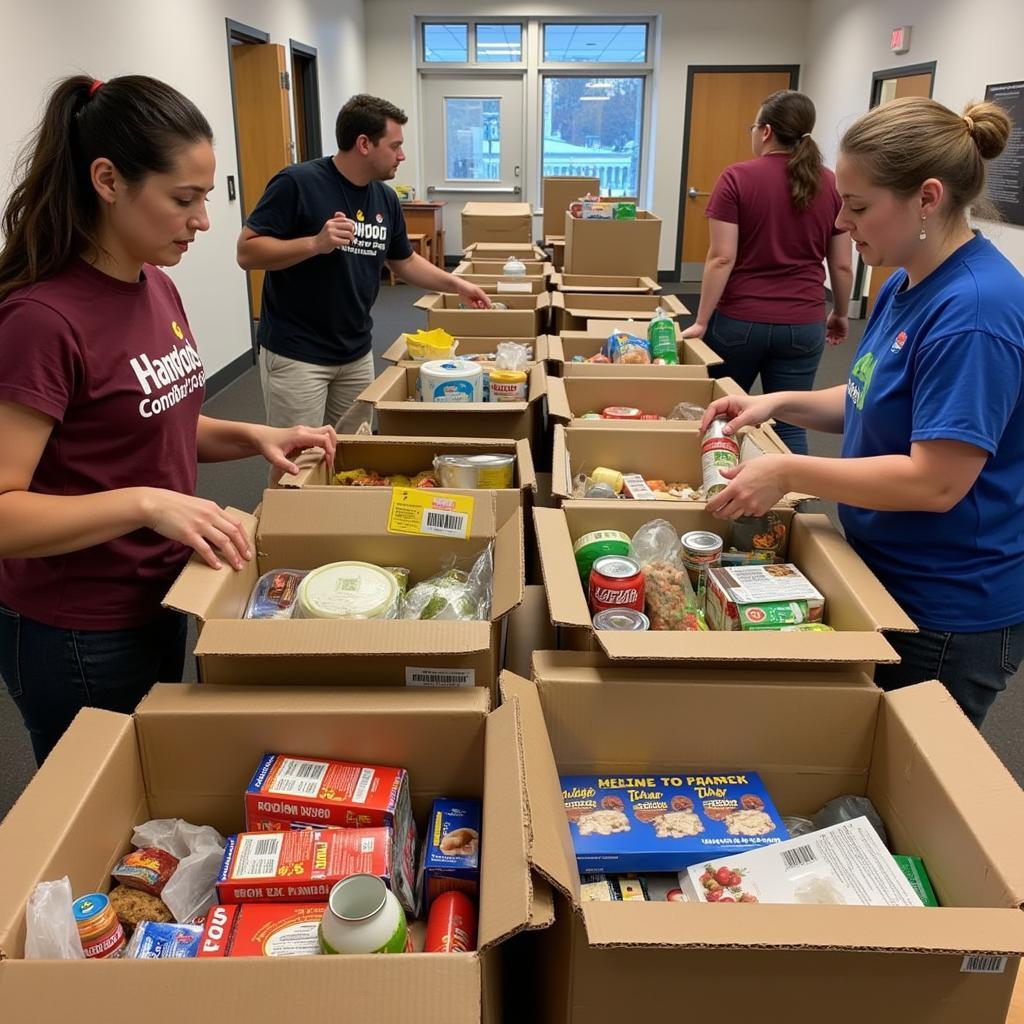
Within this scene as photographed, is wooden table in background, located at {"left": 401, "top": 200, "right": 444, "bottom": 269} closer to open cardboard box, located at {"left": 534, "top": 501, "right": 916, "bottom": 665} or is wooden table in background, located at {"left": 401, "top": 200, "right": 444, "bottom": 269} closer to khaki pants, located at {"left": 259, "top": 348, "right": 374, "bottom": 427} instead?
khaki pants, located at {"left": 259, "top": 348, "right": 374, "bottom": 427}

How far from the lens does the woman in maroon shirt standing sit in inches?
104

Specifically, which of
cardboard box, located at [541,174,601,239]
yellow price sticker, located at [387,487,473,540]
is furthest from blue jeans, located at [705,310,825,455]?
cardboard box, located at [541,174,601,239]

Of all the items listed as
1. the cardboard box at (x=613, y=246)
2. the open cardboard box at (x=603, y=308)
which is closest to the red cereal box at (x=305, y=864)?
the open cardboard box at (x=603, y=308)

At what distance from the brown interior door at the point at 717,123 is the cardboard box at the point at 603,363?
6846mm

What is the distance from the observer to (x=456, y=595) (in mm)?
1274

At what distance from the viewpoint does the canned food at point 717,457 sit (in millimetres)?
1526

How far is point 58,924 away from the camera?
755mm

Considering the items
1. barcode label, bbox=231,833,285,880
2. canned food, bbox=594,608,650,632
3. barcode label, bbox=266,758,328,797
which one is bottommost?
barcode label, bbox=231,833,285,880

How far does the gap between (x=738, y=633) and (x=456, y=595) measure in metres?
0.42

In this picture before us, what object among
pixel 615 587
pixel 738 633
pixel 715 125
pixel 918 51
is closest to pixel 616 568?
pixel 615 587

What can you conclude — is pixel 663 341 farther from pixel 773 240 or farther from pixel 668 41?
pixel 668 41

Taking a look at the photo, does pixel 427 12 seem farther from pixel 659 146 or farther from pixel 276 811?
pixel 276 811

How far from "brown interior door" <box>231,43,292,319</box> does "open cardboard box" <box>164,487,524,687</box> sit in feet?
16.4

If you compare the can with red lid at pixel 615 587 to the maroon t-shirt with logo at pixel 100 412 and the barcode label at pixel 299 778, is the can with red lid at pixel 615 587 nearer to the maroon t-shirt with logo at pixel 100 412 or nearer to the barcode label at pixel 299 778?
the barcode label at pixel 299 778
